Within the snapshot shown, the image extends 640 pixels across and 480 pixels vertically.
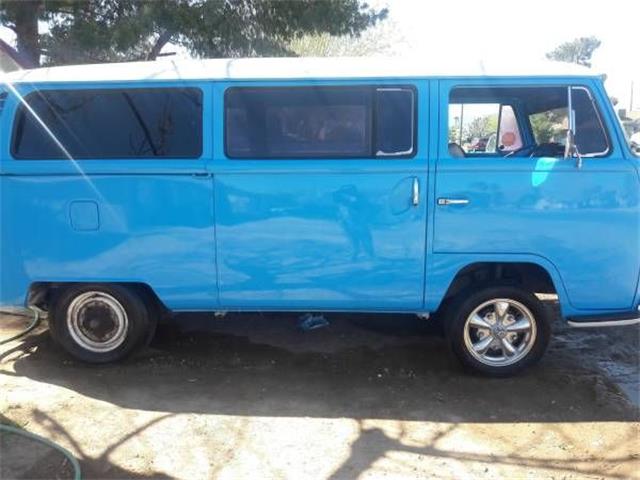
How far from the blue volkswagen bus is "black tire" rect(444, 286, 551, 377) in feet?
0.04

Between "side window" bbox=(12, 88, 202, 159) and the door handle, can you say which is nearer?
the door handle

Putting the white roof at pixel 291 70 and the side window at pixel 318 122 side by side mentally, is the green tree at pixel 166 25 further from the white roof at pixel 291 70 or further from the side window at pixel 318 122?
the side window at pixel 318 122

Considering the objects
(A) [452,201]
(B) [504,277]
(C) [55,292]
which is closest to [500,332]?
(B) [504,277]

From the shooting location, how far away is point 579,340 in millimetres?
4945

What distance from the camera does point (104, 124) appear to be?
4.02 meters

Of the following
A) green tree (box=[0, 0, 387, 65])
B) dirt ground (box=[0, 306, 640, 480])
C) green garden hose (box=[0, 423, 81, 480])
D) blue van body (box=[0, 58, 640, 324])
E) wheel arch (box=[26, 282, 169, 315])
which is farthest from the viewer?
green tree (box=[0, 0, 387, 65])

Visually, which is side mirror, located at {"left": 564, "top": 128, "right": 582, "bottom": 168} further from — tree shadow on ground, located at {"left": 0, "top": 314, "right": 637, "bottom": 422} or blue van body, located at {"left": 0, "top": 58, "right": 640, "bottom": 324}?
tree shadow on ground, located at {"left": 0, "top": 314, "right": 637, "bottom": 422}

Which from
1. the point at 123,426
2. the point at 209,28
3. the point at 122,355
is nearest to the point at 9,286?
the point at 122,355

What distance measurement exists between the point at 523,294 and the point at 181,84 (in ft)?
9.22

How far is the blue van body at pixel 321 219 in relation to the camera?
12.5 ft

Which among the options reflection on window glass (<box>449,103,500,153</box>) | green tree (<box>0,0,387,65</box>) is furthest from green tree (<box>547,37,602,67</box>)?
reflection on window glass (<box>449,103,500,153</box>)

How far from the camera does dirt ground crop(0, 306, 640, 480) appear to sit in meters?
3.07

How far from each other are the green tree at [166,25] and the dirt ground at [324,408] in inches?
187

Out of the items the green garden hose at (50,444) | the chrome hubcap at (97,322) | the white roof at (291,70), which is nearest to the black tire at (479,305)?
the white roof at (291,70)
